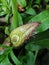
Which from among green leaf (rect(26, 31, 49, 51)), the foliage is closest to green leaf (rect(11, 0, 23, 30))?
the foliage

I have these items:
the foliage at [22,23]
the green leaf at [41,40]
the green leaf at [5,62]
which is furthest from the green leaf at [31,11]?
the green leaf at [5,62]

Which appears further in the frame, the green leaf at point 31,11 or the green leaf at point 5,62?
the green leaf at point 31,11

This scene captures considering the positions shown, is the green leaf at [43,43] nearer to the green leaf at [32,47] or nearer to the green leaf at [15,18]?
the green leaf at [32,47]

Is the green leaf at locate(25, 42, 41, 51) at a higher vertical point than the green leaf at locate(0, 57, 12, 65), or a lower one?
higher

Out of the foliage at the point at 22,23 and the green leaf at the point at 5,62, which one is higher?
the foliage at the point at 22,23

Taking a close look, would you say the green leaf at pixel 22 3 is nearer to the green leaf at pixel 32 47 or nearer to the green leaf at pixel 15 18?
the green leaf at pixel 15 18

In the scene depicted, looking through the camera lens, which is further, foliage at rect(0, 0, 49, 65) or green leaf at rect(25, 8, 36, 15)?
green leaf at rect(25, 8, 36, 15)

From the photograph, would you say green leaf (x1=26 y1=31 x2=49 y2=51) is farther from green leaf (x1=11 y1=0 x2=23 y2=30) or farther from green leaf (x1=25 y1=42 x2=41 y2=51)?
green leaf (x1=11 y1=0 x2=23 y2=30)

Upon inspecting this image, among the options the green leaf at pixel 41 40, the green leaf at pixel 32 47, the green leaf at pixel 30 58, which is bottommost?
the green leaf at pixel 30 58

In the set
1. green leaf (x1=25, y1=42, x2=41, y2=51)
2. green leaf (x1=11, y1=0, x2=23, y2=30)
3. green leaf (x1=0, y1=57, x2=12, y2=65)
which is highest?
green leaf (x1=11, y1=0, x2=23, y2=30)

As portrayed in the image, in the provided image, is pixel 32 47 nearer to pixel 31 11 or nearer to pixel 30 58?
pixel 30 58

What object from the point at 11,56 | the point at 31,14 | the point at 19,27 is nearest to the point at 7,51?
the point at 11,56
